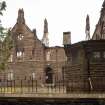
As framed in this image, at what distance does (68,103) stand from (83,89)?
13.6 feet

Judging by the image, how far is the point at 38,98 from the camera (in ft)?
68.1

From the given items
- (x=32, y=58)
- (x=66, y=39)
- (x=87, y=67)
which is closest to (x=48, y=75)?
(x=32, y=58)

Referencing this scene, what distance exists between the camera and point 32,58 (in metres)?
58.1

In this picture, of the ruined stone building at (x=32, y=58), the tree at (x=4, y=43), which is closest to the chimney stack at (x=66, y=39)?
the tree at (x=4, y=43)

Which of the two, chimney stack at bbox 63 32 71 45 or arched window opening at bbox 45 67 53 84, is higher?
chimney stack at bbox 63 32 71 45

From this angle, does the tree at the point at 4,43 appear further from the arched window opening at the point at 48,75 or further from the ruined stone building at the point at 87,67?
the arched window opening at the point at 48,75

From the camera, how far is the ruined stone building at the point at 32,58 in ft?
187

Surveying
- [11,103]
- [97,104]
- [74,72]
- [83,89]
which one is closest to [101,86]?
[83,89]

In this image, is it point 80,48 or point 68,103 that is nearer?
point 68,103

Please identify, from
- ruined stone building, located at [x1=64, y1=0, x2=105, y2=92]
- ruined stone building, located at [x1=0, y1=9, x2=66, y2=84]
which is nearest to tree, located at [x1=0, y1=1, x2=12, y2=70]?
ruined stone building, located at [x1=64, y1=0, x2=105, y2=92]

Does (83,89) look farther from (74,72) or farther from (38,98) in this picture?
(38,98)

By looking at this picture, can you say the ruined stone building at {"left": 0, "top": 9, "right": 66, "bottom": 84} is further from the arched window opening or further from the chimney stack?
the chimney stack

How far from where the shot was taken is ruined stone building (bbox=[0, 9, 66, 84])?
57031mm

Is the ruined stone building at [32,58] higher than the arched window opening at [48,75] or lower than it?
higher
